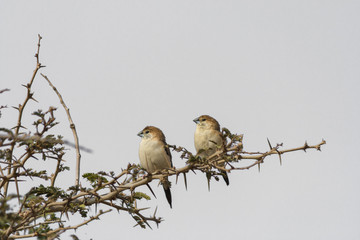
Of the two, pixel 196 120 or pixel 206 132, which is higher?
pixel 196 120

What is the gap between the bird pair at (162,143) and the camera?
23.8ft

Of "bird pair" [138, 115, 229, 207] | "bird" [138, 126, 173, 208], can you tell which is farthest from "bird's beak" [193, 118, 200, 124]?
"bird" [138, 126, 173, 208]

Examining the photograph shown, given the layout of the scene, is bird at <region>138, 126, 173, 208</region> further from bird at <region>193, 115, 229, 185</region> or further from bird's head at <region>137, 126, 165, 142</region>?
bird at <region>193, 115, 229, 185</region>

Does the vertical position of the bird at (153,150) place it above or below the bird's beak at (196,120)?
below

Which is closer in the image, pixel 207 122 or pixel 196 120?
pixel 207 122

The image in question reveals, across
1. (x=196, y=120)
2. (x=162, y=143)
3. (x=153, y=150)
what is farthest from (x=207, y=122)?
(x=153, y=150)

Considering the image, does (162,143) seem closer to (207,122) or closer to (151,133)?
(151,133)

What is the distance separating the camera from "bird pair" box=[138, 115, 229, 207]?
7.26 m

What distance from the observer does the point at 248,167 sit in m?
3.94

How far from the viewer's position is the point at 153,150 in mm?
7324

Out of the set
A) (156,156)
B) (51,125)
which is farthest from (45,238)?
(156,156)

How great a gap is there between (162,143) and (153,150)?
0.18 m

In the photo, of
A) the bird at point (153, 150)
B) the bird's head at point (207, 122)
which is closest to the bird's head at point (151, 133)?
the bird at point (153, 150)

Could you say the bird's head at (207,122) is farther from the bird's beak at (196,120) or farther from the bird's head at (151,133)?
the bird's head at (151,133)
